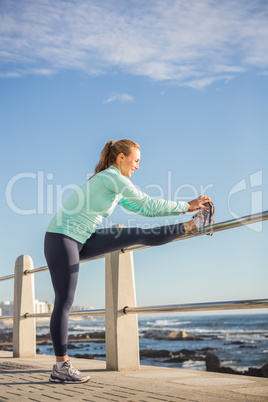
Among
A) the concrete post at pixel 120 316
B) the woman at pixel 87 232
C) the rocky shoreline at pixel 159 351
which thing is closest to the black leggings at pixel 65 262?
the woman at pixel 87 232

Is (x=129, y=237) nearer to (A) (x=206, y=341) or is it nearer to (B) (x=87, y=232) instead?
(B) (x=87, y=232)

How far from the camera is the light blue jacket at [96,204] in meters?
2.70

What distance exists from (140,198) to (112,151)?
38 cm

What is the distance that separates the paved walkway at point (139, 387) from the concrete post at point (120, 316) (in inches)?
8.1

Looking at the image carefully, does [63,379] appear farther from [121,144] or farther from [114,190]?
[121,144]

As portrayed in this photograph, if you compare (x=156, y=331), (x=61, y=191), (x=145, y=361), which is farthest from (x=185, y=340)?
(x=61, y=191)

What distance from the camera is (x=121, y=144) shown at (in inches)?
114

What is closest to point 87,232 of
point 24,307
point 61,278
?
point 61,278

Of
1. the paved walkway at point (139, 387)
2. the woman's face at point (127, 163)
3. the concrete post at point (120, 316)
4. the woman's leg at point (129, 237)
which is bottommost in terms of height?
the paved walkway at point (139, 387)

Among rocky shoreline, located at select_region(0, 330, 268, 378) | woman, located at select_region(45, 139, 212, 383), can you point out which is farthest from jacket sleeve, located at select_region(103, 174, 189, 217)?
rocky shoreline, located at select_region(0, 330, 268, 378)

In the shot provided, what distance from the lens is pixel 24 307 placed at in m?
5.19

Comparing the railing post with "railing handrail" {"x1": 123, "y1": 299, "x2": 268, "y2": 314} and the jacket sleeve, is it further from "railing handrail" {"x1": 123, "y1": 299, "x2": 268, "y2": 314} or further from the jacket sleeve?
the jacket sleeve

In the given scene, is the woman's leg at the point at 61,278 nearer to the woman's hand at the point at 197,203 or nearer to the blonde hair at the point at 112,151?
the blonde hair at the point at 112,151

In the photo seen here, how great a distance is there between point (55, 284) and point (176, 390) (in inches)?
34.1
